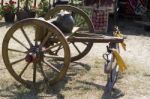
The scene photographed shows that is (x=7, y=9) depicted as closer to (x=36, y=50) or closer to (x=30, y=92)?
(x=36, y=50)

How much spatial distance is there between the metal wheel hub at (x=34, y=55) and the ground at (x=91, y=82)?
49 cm

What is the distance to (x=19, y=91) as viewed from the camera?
18.7ft

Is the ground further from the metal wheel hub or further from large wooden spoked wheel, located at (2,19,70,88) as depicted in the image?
the metal wheel hub

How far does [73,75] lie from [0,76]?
47.7 inches

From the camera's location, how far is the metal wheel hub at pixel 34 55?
5539 millimetres

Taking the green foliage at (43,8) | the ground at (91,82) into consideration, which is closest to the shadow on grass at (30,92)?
the ground at (91,82)

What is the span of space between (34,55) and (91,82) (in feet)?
3.93

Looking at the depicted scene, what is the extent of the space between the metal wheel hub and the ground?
1.60ft

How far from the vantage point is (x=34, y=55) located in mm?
5578

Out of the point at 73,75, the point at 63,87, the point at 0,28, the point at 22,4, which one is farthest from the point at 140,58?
the point at 22,4

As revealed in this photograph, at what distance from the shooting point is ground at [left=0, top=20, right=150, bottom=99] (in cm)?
567

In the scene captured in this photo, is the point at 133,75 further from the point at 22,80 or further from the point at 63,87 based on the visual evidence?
the point at 22,80

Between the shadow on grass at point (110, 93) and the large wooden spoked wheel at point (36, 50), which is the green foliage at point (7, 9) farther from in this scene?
the shadow on grass at point (110, 93)

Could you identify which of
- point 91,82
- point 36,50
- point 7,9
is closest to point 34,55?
point 36,50
